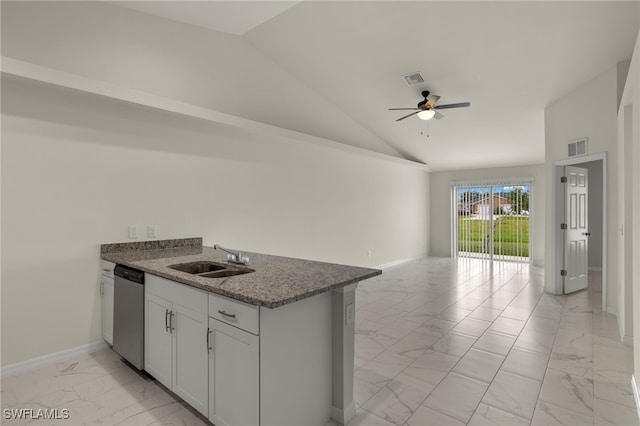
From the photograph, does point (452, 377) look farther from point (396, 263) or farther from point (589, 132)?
point (396, 263)

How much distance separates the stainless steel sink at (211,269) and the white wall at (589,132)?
4.46 meters

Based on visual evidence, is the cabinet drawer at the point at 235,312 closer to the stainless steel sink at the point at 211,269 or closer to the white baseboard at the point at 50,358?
the stainless steel sink at the point at 211,269

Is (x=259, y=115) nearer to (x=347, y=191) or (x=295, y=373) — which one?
(x=347, y=191)

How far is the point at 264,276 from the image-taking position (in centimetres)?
219

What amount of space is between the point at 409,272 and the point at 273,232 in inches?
132

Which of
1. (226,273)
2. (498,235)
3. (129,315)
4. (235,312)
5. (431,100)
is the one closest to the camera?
(235,312)

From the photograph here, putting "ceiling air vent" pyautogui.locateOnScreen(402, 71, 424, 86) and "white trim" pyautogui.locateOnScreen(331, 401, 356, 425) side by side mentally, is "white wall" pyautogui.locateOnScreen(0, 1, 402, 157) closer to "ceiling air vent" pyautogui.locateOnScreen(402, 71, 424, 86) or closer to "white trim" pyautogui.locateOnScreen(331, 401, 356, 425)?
"ceiling air vent" pyautogui.locateOnScreen(402, 71, 424, 86)

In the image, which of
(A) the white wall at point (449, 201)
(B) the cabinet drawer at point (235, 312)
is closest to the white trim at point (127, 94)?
(B) the cabinet drawer at point (235, 312)

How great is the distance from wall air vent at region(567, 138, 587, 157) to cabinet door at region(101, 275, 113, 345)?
19.2 ft

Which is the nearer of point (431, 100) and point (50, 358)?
point (50, 358)

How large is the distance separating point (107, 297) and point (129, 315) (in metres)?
0.62

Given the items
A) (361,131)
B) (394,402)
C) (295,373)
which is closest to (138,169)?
(295,373)

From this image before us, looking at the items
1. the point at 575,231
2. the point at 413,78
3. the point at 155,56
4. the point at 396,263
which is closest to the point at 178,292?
the point at 155,56

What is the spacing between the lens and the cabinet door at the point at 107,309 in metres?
3.05
